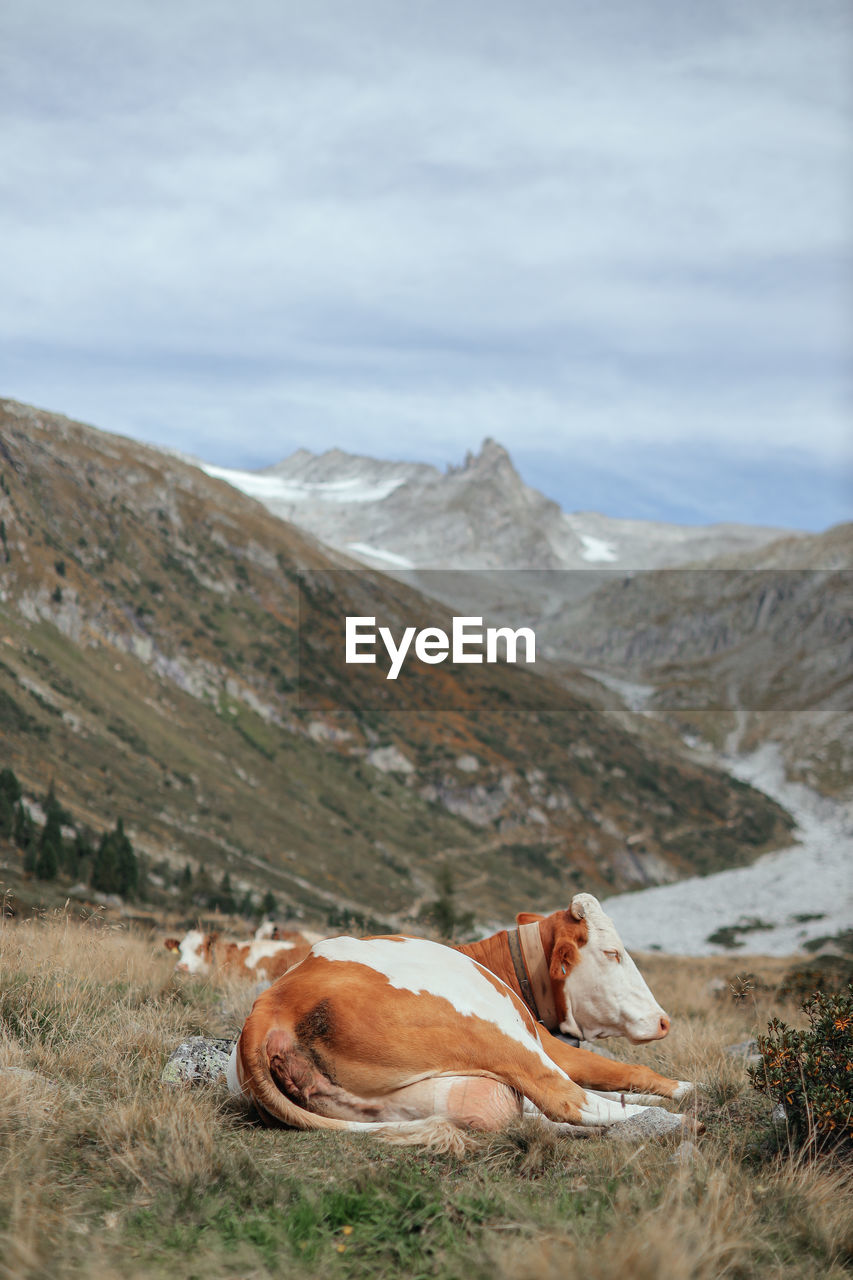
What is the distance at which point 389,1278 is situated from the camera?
3.62m

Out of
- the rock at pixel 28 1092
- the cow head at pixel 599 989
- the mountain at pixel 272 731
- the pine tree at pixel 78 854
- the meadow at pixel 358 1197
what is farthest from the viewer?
the mountain at pixel 272 731

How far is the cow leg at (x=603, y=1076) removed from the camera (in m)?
5.82

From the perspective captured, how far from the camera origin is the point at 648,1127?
5301mm

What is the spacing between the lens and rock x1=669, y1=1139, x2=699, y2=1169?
4.69 meters

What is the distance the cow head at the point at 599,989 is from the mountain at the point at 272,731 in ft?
223

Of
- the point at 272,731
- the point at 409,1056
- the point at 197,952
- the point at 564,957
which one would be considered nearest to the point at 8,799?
the point at 197,952

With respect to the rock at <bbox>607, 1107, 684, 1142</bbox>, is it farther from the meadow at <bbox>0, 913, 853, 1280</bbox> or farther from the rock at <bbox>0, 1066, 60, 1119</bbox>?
the rock at <bbox>0, 1066, 60, 1119</bbox>

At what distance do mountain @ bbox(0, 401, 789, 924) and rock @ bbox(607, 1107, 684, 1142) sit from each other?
68.8 metres

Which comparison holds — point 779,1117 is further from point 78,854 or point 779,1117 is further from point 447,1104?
point 78,854

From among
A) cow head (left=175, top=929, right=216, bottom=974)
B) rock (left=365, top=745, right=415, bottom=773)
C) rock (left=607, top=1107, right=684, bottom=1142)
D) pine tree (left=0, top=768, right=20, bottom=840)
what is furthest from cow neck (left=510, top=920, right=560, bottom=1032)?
rock (left=365, top=745, right=415, bottom=773)

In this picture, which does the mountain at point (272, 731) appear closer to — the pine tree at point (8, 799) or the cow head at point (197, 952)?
the pine tree at point (8, 799)

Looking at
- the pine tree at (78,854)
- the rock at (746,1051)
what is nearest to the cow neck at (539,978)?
the rock at (746,1051)

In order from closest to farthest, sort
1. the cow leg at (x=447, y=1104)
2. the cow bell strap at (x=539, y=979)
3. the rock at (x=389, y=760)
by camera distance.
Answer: the cow leg at (x=447, y=1104) < the cow bell strap at (x=539, y=979) < the rock at (x=389, y=760)

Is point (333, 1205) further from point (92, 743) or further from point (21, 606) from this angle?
point (21, 606)
